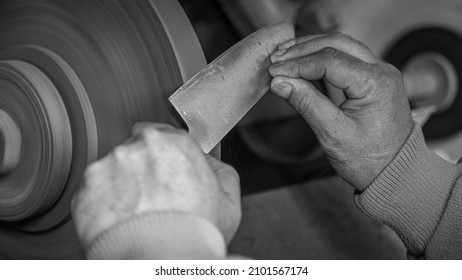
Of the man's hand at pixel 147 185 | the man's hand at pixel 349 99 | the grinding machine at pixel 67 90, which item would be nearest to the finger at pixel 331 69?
the man's hand at pixel 349 99

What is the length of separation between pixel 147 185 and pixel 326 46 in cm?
32

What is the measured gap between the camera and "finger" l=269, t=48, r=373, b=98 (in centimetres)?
66

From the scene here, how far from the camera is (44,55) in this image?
2.21 feet

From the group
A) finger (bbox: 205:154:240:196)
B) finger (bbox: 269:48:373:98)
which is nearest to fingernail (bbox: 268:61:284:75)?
finger (bbox: 269:48:373:98)

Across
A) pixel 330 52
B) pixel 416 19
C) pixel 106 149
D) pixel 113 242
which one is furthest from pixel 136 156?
pixel 416 19

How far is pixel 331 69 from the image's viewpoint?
662mm

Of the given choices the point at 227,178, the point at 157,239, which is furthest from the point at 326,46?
the point at 157,239

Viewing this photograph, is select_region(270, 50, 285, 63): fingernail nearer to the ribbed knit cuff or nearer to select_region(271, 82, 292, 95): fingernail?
select_region(271, 82, 292, 95): fingernail

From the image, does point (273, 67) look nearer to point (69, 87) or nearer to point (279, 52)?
point (279, 52)

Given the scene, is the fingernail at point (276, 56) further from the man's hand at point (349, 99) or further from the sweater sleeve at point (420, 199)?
the sweater sleeve at point (420, 199)

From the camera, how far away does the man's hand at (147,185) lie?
1.54 ft
